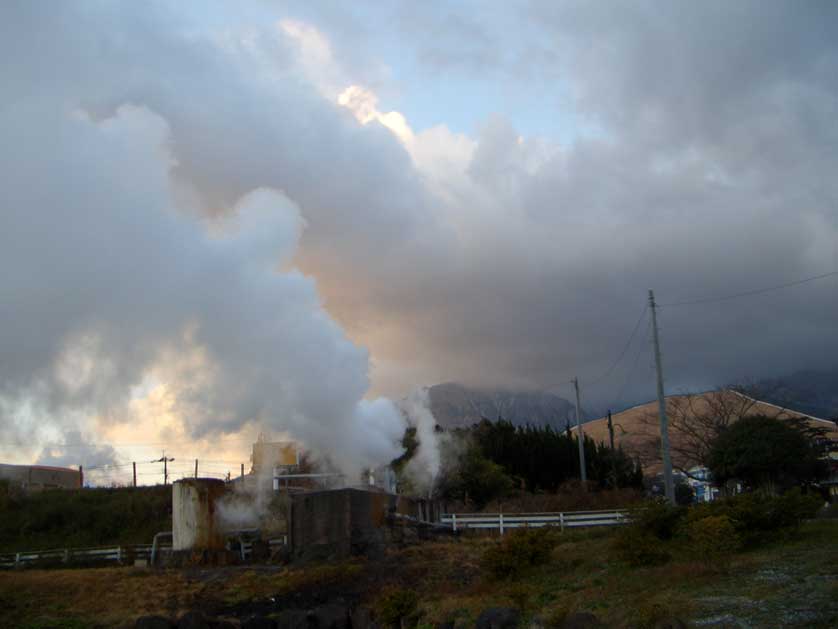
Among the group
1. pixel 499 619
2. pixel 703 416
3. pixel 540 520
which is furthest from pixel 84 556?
pixel 703 416

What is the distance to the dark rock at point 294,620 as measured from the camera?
22.9 metres

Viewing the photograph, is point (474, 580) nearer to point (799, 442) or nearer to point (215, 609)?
point (215, 609)

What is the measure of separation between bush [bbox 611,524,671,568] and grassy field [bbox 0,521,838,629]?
372 millimetres

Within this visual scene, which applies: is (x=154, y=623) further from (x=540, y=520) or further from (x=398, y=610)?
(x=540, y=520)

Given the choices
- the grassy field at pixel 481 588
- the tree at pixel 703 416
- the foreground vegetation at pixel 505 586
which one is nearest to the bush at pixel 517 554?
the foreground vegetation at pixel 505 586

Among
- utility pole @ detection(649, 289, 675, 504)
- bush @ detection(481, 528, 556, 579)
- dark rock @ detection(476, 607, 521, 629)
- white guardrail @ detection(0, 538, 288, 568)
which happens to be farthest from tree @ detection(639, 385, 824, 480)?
dark rock @ detection(476, 607, 521, 629)

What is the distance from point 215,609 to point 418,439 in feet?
82.3

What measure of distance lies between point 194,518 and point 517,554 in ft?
63.8

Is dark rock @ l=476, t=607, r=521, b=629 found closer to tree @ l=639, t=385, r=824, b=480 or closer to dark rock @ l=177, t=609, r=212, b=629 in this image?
dark rock @ l=177, t=609, r=212, b=629

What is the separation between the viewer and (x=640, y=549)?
2256 cm

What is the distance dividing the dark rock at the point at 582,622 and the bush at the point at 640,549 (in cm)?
650

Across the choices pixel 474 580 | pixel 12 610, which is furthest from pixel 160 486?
pixel 474 580

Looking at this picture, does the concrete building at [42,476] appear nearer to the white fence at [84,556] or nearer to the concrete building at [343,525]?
the white fence at [84,556]

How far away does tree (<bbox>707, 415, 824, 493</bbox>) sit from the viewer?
139 feet
